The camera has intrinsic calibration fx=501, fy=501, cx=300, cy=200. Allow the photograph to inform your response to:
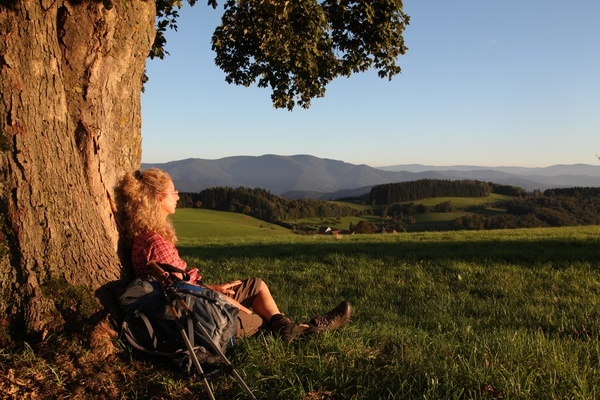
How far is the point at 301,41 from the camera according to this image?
9.95 m

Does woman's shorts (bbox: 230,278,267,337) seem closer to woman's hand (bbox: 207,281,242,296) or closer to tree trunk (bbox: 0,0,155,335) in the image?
woman's hand (bbox: 207,281,242,296)

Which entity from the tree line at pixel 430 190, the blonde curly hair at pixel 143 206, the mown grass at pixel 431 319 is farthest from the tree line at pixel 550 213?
the blonde curly hair at pixel 143 206

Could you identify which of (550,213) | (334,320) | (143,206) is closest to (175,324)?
(143,206)

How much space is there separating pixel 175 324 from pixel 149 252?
1067 mm

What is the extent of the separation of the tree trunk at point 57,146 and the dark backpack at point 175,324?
559 mm

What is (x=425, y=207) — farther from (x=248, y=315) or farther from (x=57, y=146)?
(x=57, y=146)

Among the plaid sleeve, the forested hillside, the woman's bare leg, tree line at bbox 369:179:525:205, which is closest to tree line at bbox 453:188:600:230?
the forested hillside

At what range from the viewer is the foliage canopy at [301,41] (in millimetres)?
9617

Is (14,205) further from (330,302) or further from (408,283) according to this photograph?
(408,283)

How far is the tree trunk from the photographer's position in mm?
4359

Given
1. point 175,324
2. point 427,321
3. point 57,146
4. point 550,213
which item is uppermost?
point 57,146

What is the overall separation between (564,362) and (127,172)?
452 cm

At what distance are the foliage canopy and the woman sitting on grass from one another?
454 cm

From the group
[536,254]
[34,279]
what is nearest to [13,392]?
[34,279]
